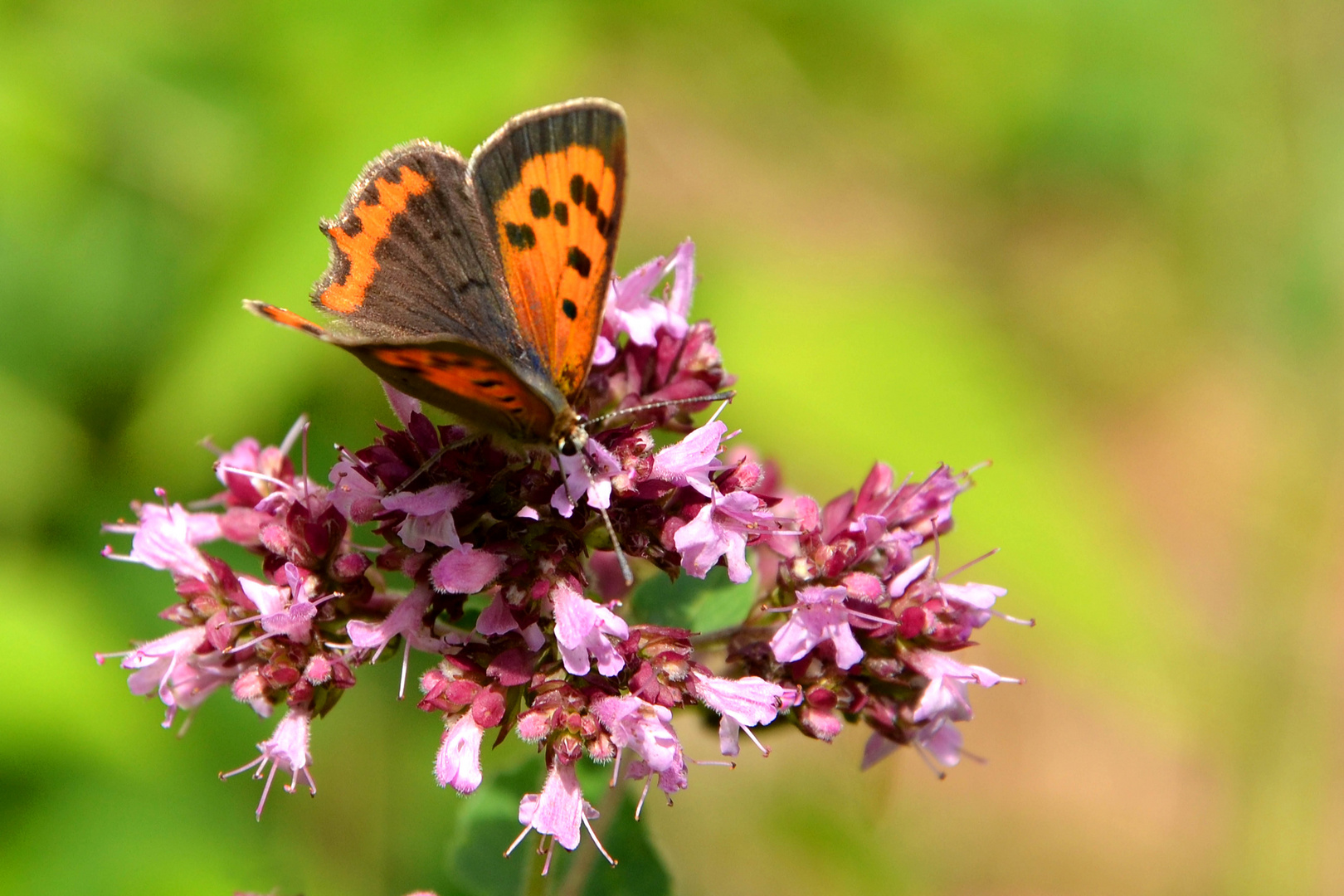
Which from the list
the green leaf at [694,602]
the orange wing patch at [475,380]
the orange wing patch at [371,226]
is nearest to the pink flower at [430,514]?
the orange wing patch at [475,380]

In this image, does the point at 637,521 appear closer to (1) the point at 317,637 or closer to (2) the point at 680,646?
(2) the point at 680,646

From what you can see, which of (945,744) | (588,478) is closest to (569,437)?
(588,478)

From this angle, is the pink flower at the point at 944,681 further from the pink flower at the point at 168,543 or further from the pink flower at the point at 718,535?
the pink flower at the point at 168,543

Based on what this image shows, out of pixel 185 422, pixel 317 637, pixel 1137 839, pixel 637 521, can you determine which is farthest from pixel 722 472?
pixel 1137 839

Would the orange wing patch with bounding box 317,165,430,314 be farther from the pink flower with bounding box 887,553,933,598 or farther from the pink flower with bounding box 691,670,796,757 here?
the pink flower with bounding box 887,553,933,598

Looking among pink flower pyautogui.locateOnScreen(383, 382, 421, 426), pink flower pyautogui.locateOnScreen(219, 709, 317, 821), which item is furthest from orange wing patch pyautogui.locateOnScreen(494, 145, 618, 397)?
pink flower pyautogui.locateOnScreen(219, 709, 317, 821)

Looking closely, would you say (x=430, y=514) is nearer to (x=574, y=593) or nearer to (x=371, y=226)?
(x=574, y=593)
